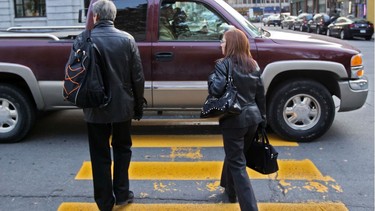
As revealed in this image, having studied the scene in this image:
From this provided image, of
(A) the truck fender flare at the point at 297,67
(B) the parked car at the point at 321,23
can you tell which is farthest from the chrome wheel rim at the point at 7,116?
(B) the parked car at the point at 321,23

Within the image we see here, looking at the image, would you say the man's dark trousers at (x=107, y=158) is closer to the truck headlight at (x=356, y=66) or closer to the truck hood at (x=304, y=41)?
the truck hood at (x=304, y=41)

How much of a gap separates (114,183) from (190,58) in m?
2.25

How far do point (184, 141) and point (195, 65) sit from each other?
41.9 inches

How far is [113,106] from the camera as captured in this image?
12.0 ft

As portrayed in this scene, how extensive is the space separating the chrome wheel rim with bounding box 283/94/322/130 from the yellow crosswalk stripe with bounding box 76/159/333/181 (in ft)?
2.56

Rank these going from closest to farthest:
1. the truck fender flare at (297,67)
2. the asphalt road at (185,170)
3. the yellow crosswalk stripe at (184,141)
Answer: the asphalt road at (185,170), the truck fender flare at (297,67), the yellow crosswalk stripe at (184,141)

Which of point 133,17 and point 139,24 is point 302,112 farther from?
point 133,17

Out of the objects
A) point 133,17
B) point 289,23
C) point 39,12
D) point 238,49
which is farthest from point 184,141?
point 289,23

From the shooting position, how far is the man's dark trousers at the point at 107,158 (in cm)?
381

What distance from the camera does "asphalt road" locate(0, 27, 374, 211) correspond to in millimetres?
4242

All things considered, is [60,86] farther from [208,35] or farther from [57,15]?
[57,15]

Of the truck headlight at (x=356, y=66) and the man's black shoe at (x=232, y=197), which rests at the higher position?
the truck headlight at (x=356, y=66)

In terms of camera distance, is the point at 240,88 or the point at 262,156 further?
the point at 262,156

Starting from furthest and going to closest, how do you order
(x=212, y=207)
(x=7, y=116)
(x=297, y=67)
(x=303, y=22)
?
(x=303, y=22), (x=7, y=116), (x=297, y=67), (x=212, y=207)
